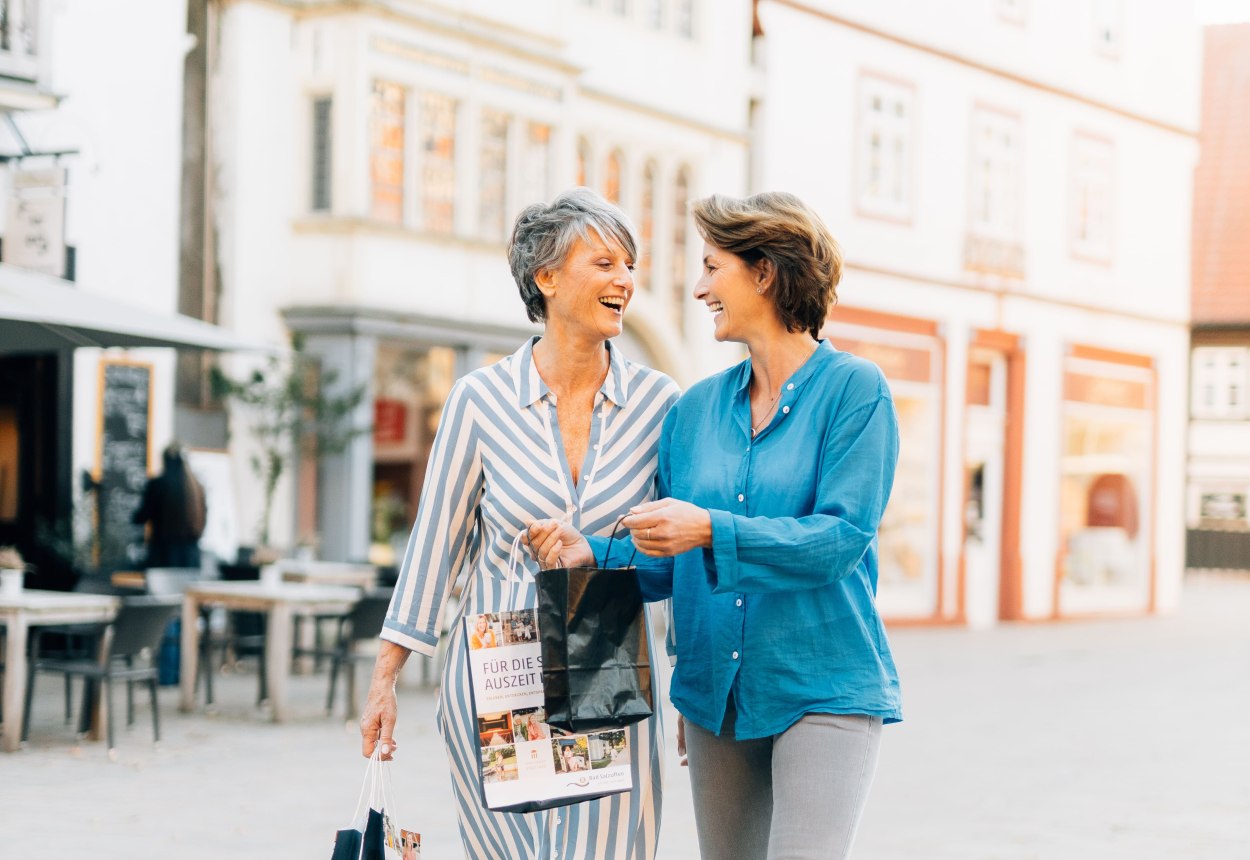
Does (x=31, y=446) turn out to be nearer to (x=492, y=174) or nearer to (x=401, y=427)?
(x=401, y=427)

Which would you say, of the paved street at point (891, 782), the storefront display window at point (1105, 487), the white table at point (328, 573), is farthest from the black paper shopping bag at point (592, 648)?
the storefront display window at point (1105, 487)

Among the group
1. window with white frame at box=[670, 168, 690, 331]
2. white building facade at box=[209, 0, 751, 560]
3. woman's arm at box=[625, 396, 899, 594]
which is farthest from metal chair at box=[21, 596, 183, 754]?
window with white frame at box=[670, 168, 690, 331]

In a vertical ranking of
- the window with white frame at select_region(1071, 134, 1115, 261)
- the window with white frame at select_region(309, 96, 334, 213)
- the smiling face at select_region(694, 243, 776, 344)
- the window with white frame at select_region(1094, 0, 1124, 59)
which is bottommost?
the smiling face at select_region(694, 243, 776, 344)

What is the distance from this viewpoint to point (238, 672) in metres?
15.2

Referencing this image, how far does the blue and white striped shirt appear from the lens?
12.0ft

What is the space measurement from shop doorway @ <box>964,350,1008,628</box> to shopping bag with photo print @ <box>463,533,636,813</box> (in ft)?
73.1

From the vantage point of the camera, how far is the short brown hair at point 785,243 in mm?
3525

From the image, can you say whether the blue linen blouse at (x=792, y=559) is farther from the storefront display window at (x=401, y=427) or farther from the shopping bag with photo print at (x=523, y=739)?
the storefront display window at (x=401, y=427)

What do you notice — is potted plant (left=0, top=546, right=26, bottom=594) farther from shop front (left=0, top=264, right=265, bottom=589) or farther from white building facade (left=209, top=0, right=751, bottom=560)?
white building facade (left=209, top=0, right=751, bottom=560)

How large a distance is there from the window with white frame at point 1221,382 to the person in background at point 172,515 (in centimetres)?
3319

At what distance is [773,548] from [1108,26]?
2719 centimetres

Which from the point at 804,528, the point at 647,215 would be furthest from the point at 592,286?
the point at 647,215

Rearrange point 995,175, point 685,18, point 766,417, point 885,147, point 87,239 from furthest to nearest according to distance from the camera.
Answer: point 995,175
point 885,147
point 685,18
point 87,239
point 766,417

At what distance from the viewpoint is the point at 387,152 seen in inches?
734
